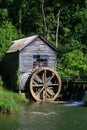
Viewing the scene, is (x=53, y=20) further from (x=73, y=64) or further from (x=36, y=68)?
(x=36, y=68)

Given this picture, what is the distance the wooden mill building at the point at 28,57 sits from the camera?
4619cm

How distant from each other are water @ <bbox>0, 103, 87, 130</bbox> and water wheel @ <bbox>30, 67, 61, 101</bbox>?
779 cm

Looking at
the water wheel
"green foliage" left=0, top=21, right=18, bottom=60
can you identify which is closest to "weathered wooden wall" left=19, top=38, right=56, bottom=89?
the water wheel

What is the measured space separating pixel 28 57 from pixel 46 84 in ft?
9.68

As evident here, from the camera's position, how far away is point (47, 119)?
1251 inches

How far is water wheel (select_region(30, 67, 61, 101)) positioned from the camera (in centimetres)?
4600

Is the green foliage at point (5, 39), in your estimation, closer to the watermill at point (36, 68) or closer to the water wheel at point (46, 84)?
the watermill at point (36, 68)

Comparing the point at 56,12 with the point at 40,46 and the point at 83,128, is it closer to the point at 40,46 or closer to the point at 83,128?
the point at 40,46

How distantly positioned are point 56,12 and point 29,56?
15.1m

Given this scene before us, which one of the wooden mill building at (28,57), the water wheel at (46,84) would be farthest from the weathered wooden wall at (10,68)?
the water wheel at (46,84)

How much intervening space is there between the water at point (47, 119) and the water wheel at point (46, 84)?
7.79 metres

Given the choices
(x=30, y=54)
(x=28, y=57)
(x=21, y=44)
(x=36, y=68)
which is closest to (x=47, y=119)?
(x=36, y=68)

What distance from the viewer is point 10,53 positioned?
156 ft

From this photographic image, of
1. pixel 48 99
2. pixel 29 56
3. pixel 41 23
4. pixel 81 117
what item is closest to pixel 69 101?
pixel 48 99
